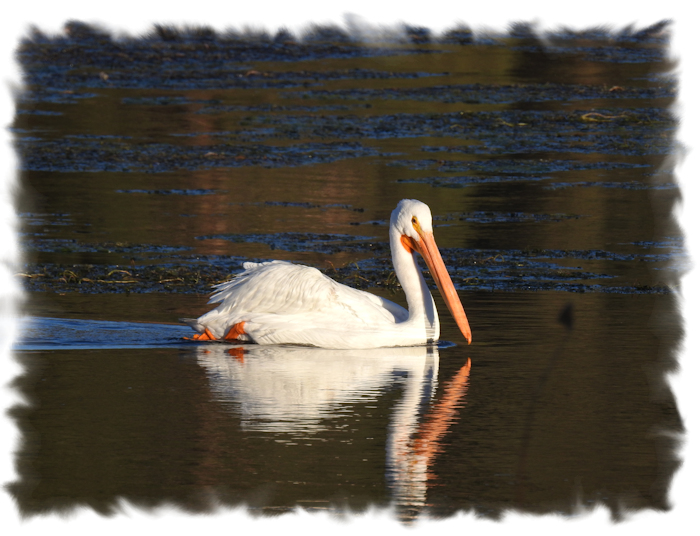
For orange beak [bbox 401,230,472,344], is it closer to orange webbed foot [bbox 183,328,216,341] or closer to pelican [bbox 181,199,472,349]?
pelican [bbox 181,199,472,349]

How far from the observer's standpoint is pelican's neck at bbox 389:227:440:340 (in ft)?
Result: 26.0

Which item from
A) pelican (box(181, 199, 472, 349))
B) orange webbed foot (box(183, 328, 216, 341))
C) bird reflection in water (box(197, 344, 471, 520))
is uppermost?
pelican (box(181, 199, 472, 349))

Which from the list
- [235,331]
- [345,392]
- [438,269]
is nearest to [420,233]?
[438,269]

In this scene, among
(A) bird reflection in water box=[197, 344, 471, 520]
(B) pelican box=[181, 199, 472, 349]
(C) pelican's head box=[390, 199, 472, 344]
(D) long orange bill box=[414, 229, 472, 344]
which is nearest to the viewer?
(A) bird reflection in water box=[197, 344, 471, 520]

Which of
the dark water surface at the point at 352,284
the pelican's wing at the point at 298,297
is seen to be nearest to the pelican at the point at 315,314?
the pelican's wing at the point at 298,297

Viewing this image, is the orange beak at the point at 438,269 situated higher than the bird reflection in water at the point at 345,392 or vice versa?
the orange beak at the point at 438,269

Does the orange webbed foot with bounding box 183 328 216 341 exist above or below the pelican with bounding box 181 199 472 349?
below

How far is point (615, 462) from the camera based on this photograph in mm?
5328

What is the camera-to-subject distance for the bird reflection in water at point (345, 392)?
531 centimetres

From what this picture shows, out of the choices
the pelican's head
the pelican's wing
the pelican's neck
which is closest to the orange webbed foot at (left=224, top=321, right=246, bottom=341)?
the pelican's wing

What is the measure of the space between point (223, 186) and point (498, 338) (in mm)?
6755

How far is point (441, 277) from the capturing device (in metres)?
8.11

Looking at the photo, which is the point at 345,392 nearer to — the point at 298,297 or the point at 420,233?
the point at 298,297

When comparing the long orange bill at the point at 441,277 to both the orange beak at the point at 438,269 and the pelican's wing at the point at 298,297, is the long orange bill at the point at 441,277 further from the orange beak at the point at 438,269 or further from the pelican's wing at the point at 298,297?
the pelican's wing at the point at 298,297
